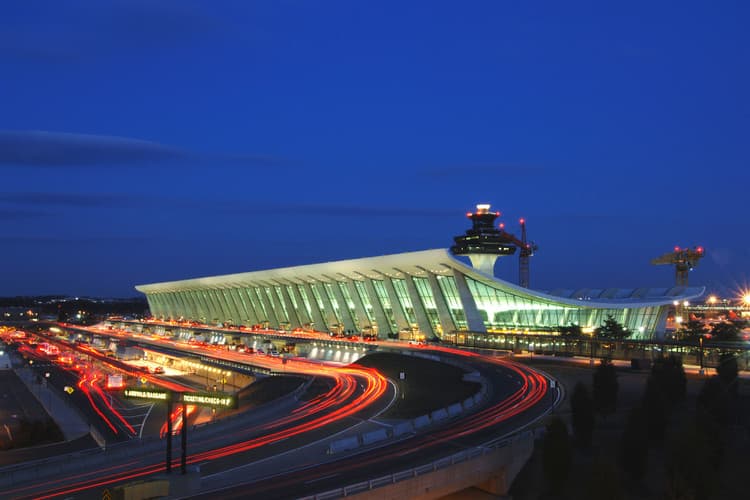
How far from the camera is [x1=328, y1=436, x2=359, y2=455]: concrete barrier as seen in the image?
1080 inches

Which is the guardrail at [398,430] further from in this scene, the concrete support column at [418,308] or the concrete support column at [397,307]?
the concrete support column at [397,307]

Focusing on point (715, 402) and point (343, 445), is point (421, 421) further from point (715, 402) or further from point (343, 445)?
point (715, 402)

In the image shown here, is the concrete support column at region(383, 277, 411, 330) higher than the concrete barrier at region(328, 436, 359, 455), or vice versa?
the concrete support column at region(383, 277, 411, 330)

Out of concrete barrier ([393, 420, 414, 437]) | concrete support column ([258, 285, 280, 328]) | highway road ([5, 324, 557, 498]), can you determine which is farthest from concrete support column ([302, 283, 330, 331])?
concrete barrier ([393, 420, 414, 437])

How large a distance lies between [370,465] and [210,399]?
6.51m

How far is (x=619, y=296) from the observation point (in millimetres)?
95125

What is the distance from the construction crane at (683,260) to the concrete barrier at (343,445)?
498ft

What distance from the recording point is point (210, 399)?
87.3 feet

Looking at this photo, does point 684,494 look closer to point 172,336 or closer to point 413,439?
point 413,439

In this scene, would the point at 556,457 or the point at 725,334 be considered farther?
the point at 725,334

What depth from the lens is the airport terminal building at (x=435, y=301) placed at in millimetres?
77250

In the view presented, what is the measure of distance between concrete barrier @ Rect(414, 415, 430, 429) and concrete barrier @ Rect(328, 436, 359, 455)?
3.87 meters

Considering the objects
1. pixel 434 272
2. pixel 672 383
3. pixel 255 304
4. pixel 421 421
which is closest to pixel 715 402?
pixel 672 383

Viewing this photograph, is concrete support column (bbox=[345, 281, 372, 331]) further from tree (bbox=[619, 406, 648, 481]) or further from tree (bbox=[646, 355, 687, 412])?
tree (bbox=[619, 406, 648, 481])
